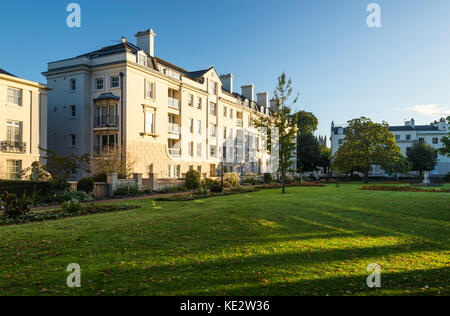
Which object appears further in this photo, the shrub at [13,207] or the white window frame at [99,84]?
the white window frame at [99,84]

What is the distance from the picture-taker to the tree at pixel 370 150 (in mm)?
41281

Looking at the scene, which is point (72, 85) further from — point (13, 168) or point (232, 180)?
point (232, 180)

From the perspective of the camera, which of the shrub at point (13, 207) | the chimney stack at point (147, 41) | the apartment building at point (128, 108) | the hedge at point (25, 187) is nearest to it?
the shrub at point (13, 207)

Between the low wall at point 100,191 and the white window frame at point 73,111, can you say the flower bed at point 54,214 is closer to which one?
the low wall at point 100,191

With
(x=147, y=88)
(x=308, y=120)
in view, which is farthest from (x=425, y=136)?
(x=147, y=88)

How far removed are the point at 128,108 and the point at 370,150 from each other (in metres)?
32.1

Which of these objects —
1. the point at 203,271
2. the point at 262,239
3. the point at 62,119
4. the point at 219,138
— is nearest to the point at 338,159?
the point at 219,138

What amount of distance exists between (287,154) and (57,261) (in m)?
20.1

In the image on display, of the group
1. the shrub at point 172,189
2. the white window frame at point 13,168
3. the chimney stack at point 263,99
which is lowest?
the shrub at point 172,189

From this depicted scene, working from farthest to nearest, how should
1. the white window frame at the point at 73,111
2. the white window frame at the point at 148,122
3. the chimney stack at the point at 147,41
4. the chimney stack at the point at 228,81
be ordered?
the chimney stack at the point at 228,81 < the chimney stack at the point at 147,41 < the white window frame at the point at 148,122 < the white window frame at the point at 73,111

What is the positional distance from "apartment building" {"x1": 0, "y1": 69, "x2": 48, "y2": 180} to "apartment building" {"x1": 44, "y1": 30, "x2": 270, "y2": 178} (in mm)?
3134

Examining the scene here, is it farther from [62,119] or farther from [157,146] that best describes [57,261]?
[62,119]

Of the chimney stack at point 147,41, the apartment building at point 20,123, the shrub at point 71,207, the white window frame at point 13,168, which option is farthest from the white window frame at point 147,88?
the shrub at point 71,207

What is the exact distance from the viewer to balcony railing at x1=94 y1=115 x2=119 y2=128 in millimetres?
28656
